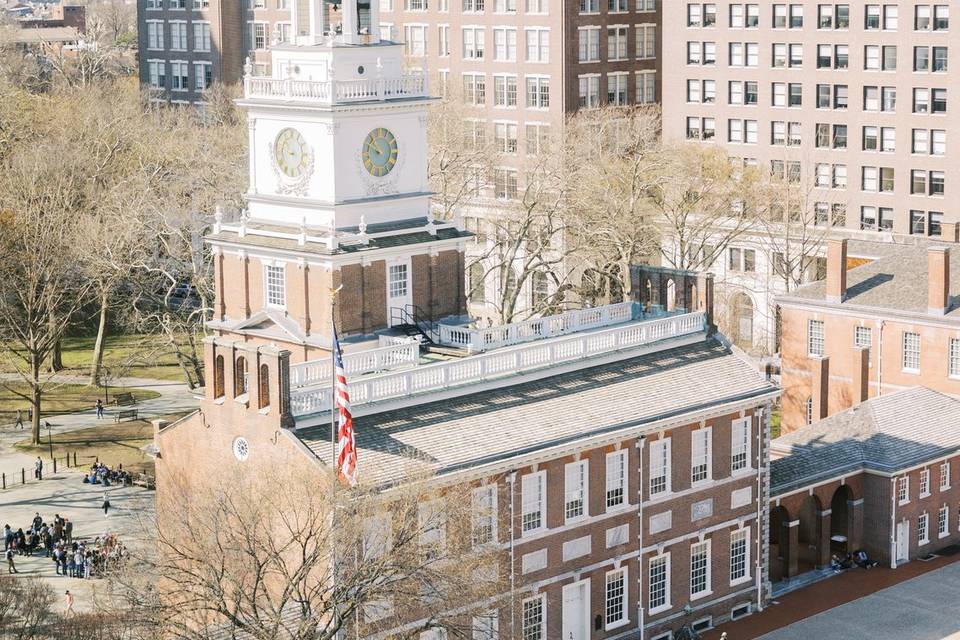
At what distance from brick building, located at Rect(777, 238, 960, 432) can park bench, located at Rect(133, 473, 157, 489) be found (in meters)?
28.4

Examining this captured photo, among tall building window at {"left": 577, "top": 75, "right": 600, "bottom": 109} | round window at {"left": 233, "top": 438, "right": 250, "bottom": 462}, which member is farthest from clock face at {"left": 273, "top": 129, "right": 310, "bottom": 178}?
tall building window at {"left": 577, "top": 75, "right": 600, "bottom": 109}

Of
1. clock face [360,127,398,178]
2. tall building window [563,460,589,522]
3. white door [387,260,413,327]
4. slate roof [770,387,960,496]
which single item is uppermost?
clock face [360,127,398,178]

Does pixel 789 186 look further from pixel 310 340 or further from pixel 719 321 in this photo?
pixel 310 340

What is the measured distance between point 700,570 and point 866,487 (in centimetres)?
1132

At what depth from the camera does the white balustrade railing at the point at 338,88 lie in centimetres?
6425

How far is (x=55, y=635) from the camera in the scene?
172 feet

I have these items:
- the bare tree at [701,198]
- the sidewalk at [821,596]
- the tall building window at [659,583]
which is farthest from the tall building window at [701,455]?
the bare tree at [701,198]

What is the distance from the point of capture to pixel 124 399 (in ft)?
322

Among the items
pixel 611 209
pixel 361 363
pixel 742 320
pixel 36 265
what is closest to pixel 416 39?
pixel 742 320

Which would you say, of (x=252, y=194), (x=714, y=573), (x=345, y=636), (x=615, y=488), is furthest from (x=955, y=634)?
(x=252, y=194)

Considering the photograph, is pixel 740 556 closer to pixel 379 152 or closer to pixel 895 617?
pixel 895 617

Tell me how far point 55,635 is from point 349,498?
9.72 m

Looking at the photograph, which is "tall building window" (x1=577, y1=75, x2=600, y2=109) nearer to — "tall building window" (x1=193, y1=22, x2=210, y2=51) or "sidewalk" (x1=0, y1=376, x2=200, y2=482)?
"sidewalk" (x1=0, y1=376, x2=200, y2=482)

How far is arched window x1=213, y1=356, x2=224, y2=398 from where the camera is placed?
2191 inches
